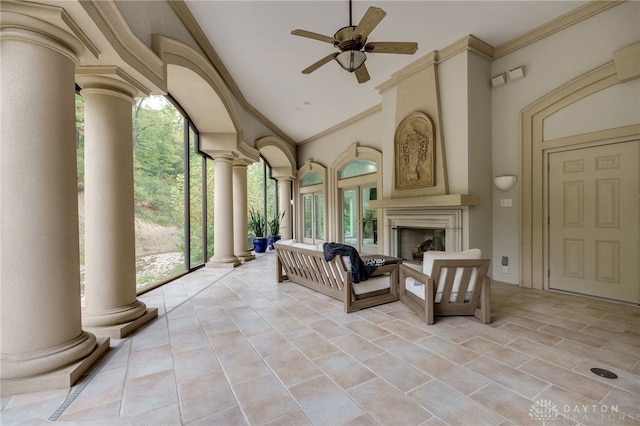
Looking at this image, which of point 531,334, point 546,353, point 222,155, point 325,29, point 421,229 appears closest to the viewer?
point 546,353

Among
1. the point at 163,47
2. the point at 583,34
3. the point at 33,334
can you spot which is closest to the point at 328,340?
the point at 33,334

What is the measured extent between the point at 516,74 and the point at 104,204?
19.5 feet

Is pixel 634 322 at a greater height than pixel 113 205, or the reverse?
pixel 113 205

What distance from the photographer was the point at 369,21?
106 inches

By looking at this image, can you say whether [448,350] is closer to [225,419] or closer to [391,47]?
[225,419]

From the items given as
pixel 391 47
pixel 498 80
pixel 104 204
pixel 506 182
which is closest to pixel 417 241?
pixel 506 182

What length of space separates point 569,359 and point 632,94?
3493 mm

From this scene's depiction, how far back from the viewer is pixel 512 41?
4566 millimetres

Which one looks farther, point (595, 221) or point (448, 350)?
point (595, 221)

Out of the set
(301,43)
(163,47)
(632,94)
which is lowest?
(632,94)

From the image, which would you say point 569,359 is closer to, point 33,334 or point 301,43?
point 33,334

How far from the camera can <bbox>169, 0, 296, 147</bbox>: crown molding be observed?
12.1ft

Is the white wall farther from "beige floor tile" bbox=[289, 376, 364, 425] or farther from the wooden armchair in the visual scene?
"beige floor tile" bbox=[289, 376, 364, 425]

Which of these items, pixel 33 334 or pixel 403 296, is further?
pixel 403 296
